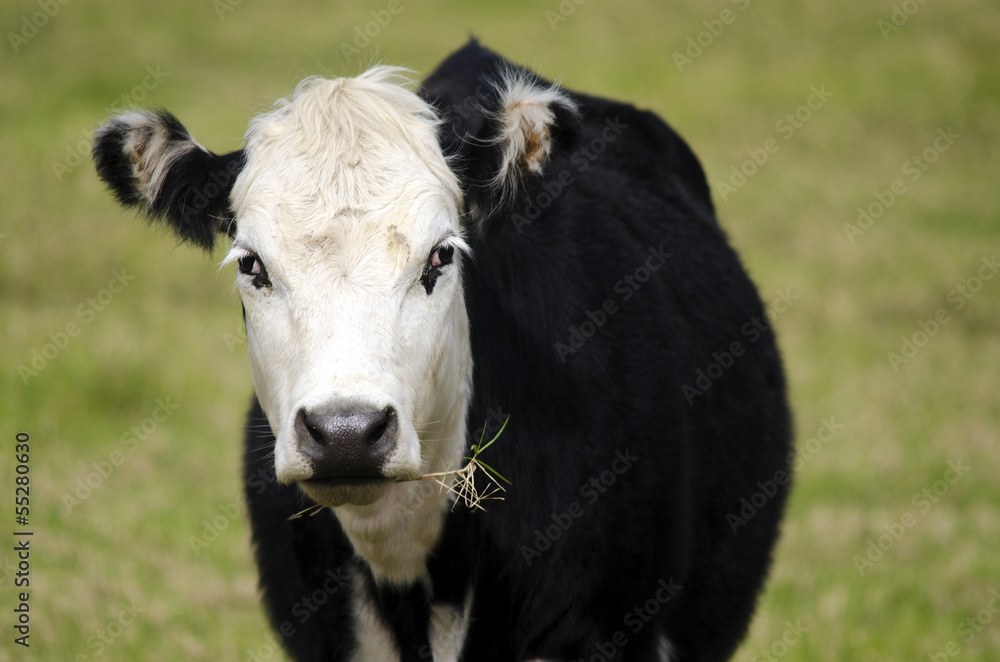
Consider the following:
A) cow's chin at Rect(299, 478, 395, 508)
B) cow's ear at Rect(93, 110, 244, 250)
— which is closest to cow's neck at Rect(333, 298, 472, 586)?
cow's chin at Rect(299, 478, 395, 508)

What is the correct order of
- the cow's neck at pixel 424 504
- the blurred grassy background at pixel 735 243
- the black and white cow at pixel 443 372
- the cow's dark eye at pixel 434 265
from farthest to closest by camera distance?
1. the blurred grassy background at pixel 735 243
2. the cow's neck at pixel 424 504
3. the cow's dark eye at pixel 434 265
4. the black and white cow at pixel 443 372

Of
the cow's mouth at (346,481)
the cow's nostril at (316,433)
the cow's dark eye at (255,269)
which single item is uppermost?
the cow's nostril at (316,433)

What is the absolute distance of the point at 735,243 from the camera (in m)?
13.8

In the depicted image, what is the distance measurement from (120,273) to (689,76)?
10290mm

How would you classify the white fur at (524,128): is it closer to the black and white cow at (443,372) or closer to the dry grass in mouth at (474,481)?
the black and white cow at (443,372)

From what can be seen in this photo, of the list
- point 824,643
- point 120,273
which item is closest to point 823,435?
point 824,643

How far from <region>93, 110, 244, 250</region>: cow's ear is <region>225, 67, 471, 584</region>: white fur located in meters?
0.15

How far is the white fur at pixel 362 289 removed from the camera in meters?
2.94

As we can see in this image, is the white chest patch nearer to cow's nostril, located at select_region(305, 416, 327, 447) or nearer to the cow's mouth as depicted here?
the cow's mouth

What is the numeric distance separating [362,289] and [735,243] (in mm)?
11312

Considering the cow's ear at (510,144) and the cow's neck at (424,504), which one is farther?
the cow's ear at (510,144)

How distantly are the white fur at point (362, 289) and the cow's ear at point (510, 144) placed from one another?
0.39 feet

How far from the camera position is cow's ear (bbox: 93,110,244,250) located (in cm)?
356

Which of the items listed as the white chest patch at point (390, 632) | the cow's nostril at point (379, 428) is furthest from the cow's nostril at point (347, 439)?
the white chest patch at point (390, 632)
